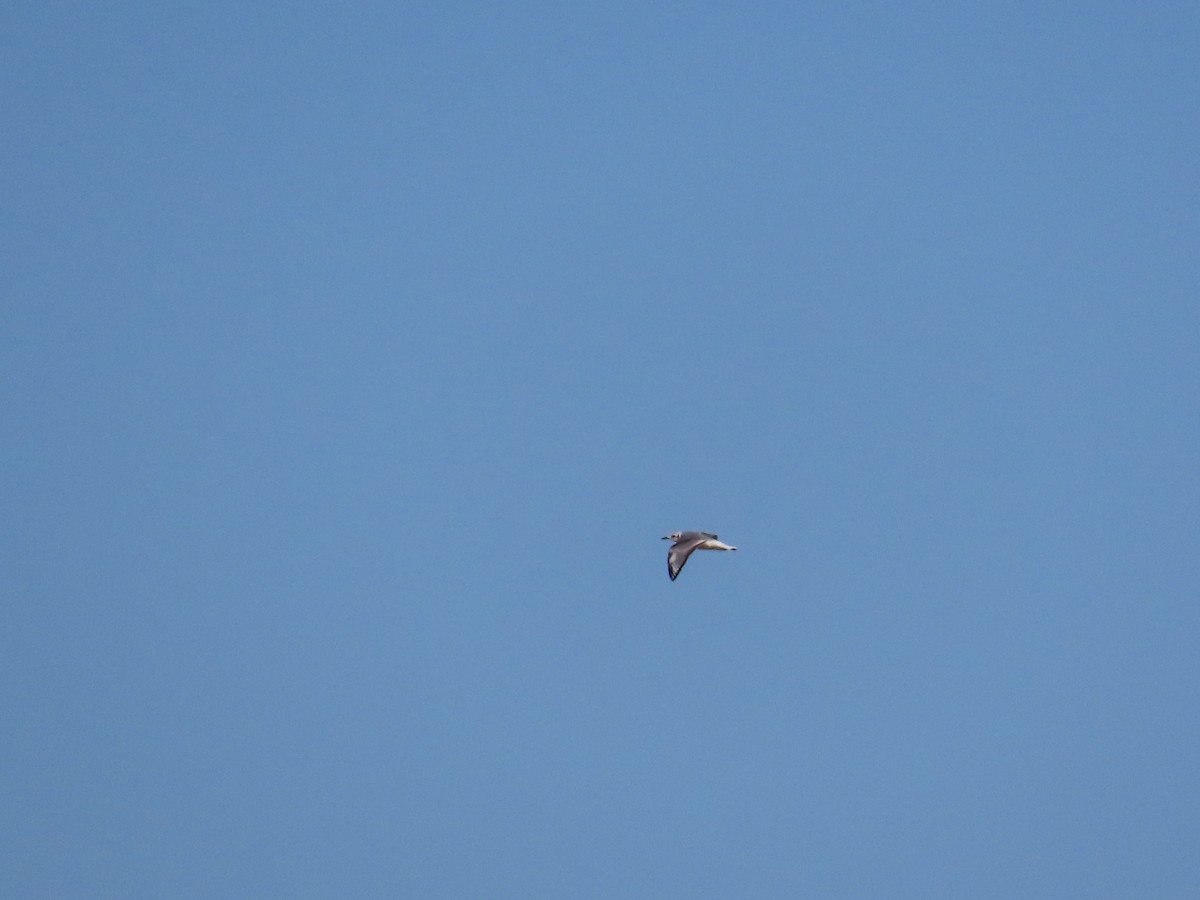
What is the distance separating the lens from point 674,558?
4775 centimetres

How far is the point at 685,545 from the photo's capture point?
48.7m

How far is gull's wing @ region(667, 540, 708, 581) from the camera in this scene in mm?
47000

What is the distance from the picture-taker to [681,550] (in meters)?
48.3

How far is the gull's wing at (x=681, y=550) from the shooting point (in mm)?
47000

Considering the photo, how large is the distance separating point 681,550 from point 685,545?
15.2 inches

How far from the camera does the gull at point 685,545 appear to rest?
47388 millimetres

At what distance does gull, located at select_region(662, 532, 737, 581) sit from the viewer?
47388 mm
